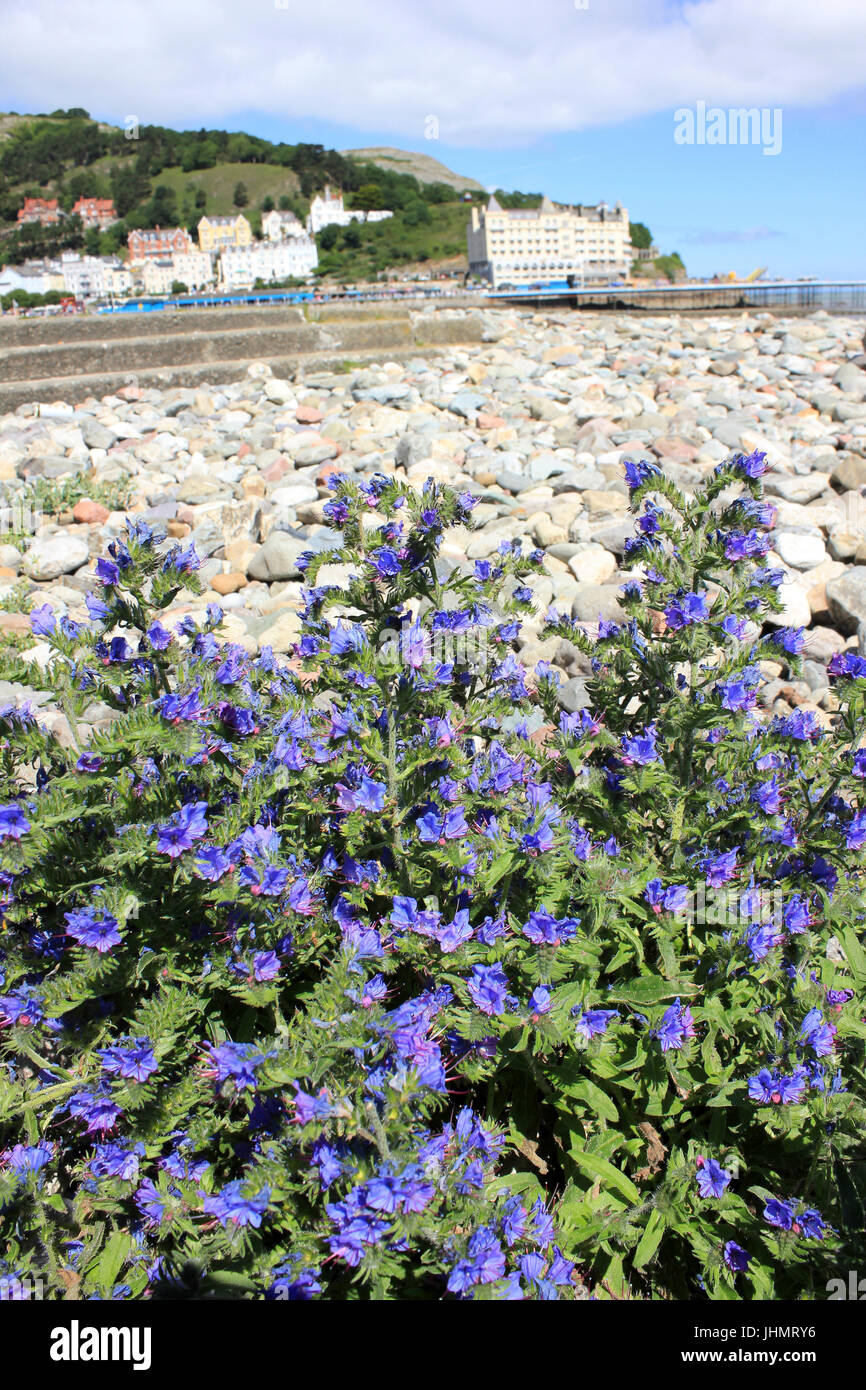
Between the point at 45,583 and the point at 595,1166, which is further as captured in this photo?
the point at 45,583

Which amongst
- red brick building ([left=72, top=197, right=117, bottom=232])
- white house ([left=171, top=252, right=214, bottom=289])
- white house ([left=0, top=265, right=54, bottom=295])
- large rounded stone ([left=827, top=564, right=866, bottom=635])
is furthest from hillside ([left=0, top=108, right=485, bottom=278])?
large rounded stone ([left=827, top=564, right=866, bottom=635])

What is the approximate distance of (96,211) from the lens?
11844cm

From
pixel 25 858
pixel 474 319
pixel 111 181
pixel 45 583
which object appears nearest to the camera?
pixel 25 858

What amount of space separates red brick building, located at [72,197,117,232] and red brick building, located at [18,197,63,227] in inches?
111

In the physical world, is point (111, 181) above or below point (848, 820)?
above

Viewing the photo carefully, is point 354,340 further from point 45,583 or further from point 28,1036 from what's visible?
point 28,1036

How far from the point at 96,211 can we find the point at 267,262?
39748 millimetres

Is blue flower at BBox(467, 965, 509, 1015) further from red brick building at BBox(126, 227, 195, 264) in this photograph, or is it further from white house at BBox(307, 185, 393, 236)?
white house at BBox(307, 185, 393, 236)

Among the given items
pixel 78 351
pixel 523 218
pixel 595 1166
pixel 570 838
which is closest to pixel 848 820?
pixel 570 838

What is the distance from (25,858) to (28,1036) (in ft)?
1.58

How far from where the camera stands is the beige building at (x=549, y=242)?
259 feet

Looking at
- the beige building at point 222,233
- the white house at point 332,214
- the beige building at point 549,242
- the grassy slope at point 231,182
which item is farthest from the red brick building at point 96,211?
the beige building at point 549,242

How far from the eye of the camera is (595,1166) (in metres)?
2.36
